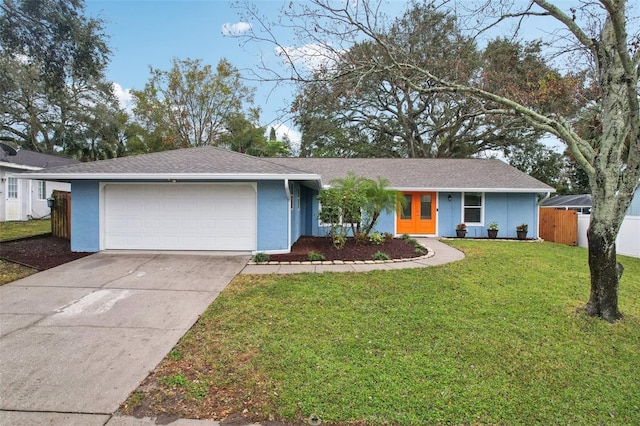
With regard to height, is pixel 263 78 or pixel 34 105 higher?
pixel 34 105

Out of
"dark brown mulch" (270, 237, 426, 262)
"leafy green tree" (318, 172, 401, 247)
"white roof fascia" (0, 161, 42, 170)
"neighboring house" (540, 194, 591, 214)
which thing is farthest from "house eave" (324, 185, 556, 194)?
"white roof fascia" (0, 161, 42, 170)

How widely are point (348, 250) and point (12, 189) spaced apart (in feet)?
56.2

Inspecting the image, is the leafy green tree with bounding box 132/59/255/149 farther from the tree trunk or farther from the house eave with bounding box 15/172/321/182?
the tree trunk

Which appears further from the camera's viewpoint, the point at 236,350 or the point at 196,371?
the point at 236,350

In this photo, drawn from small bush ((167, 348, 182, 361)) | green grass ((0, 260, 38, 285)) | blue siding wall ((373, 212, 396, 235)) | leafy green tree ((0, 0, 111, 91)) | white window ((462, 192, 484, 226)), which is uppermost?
leafy green tree ((0, 0, 111, 91))

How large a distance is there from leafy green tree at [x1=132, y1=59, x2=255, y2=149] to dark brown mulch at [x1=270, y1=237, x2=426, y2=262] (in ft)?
60.4

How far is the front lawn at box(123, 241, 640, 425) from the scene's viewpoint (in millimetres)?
2684

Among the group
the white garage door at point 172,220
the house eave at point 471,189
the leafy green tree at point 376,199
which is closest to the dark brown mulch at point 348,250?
the leafy green tree at point 376,199

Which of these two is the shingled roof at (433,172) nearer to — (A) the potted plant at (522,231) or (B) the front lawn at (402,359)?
(A) the potted plant at (522,231)

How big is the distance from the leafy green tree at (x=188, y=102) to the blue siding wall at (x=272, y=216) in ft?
62.1

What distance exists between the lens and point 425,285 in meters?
6.11

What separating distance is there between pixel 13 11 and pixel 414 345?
32.7 ft

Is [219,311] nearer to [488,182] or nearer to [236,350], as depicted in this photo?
[236,350]

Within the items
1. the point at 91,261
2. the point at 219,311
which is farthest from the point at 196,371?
the point at 91,261
